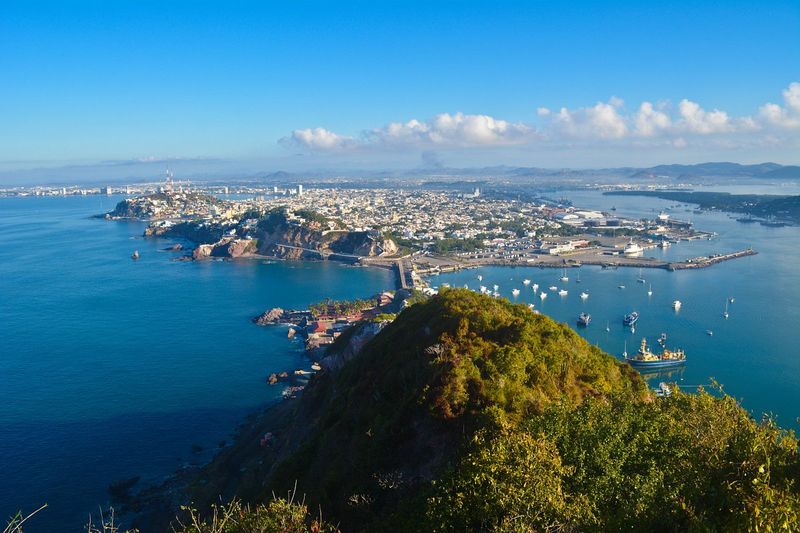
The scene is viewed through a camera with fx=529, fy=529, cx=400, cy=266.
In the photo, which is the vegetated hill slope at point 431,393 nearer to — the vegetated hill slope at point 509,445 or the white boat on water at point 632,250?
the vegetated hill slope at point 509,445

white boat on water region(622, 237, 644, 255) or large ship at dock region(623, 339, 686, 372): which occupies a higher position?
white boat on water region(622, 237, 644, 255)

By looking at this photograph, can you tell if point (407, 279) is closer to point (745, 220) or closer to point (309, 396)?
point (309, 396)

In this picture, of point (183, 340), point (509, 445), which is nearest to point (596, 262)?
point (183, 340)

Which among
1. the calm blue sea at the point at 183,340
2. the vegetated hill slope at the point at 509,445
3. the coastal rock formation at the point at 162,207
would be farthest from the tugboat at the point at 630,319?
the coastal rock formation at the point at 162,207

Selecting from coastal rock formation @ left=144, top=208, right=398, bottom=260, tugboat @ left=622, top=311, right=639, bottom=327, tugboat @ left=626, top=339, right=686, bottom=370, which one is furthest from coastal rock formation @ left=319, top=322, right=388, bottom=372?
coastal rock formation @ left=144, top=208, right=398, bottom=260

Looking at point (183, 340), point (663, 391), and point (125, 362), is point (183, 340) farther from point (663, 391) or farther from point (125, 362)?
point (663, 391)

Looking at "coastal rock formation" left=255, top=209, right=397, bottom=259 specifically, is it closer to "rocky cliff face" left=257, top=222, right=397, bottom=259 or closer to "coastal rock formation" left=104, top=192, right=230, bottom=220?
"rocky cliff face" left=257, top=222, right=397, bottom=259
